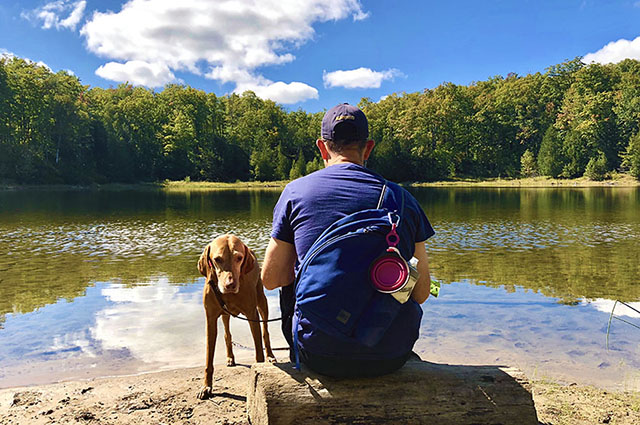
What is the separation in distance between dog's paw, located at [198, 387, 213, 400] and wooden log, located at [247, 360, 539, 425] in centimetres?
176

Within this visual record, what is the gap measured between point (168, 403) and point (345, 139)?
9.58 feet

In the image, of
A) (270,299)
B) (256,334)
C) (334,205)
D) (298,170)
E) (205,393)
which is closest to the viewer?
(334,205)

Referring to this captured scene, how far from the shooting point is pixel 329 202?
258cm

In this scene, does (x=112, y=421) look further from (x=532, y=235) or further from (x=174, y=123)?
(x=174, y=123)

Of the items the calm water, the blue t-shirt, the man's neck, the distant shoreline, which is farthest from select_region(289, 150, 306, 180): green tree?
the blue t-shirt

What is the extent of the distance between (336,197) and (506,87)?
98.3m

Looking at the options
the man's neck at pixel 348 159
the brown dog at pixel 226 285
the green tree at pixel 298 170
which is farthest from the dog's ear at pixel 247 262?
the green tree at pixel 298 170

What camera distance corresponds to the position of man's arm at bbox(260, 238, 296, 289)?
9.23 feet

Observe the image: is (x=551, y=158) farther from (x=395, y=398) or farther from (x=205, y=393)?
(x=395, y=398)

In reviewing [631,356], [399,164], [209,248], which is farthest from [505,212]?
[399,164]

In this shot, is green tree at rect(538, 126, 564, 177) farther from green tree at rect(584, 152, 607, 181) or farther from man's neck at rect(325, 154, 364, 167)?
man's neck at rect(325, 154, 364, 167)

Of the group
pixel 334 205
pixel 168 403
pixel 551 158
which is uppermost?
pixel 551 158

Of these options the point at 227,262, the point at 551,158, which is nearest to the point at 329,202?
the point at 227,262

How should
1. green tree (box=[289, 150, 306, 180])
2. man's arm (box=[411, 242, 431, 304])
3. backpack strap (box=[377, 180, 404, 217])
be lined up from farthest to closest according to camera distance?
1. green tree (box=[289, 150, 306, 180])
2. man's arm (box=[411, 242, 431, 304])
3. backpack strap (box=[377, 180, 404, 217])
